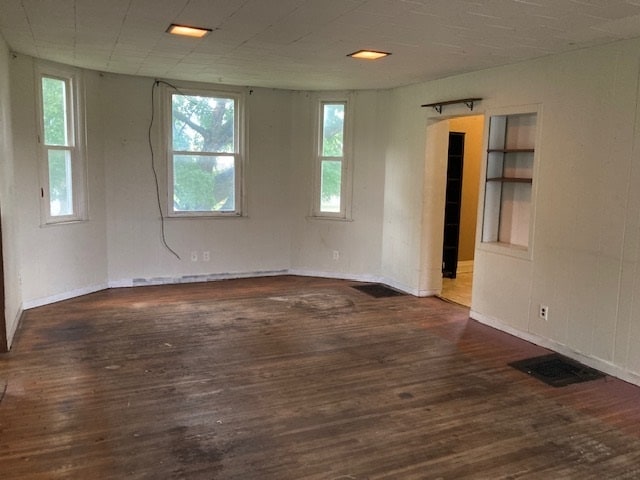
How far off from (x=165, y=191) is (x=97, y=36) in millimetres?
2487

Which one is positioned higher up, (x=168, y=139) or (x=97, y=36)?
(x=97, y=36)

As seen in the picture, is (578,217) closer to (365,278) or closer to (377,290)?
(377,290)

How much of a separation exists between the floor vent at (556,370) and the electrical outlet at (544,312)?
0.33m

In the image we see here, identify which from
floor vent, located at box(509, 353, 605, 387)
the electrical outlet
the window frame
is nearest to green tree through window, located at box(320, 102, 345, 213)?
the window frame

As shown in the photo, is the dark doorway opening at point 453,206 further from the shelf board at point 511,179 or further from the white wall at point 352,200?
the shelf board at point 511,179

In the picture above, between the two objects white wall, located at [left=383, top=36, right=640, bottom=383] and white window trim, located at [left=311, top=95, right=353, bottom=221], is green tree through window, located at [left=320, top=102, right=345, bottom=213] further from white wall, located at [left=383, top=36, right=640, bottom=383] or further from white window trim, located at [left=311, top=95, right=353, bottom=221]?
white wall, located at [left=383, top=36, right=640, bottom=383]

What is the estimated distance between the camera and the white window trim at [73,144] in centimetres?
503

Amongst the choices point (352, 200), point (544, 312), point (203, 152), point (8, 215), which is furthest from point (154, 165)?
point (544, 312)

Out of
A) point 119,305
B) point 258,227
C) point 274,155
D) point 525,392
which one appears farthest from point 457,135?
point 119,305

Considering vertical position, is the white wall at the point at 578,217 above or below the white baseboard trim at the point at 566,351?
above

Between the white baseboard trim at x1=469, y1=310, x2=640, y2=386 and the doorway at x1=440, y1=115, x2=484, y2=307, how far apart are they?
66.4 inches

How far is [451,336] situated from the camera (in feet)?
15.0

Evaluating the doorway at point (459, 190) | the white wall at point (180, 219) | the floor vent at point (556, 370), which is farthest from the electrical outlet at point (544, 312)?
the white wall at point (180, 219)

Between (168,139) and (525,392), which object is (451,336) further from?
(168,139)
